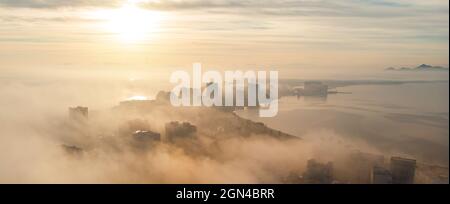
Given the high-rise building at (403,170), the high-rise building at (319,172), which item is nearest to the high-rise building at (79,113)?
the high-rise building at (319,172)

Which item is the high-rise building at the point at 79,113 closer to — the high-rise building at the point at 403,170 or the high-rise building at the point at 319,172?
the high-rise building at the point at 319,172

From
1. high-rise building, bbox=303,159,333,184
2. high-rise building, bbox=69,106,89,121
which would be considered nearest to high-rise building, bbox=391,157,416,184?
high-rise building, bbox=303,159,333,184

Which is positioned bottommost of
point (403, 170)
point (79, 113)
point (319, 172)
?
point (319, 172)

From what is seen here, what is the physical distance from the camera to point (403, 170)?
501 inches

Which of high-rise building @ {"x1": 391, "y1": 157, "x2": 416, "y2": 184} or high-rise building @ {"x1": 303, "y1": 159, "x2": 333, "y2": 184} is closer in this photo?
high-rise building @ {"x1": 303, "y1": 159, "x2": 333, "y2": 184}

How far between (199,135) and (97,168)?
35.1 ft

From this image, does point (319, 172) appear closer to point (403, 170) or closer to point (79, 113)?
point (403, 170)

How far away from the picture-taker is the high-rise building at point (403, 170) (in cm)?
1183

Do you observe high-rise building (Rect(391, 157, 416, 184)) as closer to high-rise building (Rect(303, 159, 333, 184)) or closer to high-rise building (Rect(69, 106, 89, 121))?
high-rise building (Rect(303, 159, 333, 184))

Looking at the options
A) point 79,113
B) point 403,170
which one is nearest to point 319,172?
point 403,170

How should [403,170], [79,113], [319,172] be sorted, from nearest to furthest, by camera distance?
[319,172] → [403,170] → [79,113]

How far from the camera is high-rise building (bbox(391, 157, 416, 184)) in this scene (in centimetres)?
1183

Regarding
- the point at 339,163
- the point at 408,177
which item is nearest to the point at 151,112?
the point at 339,163
